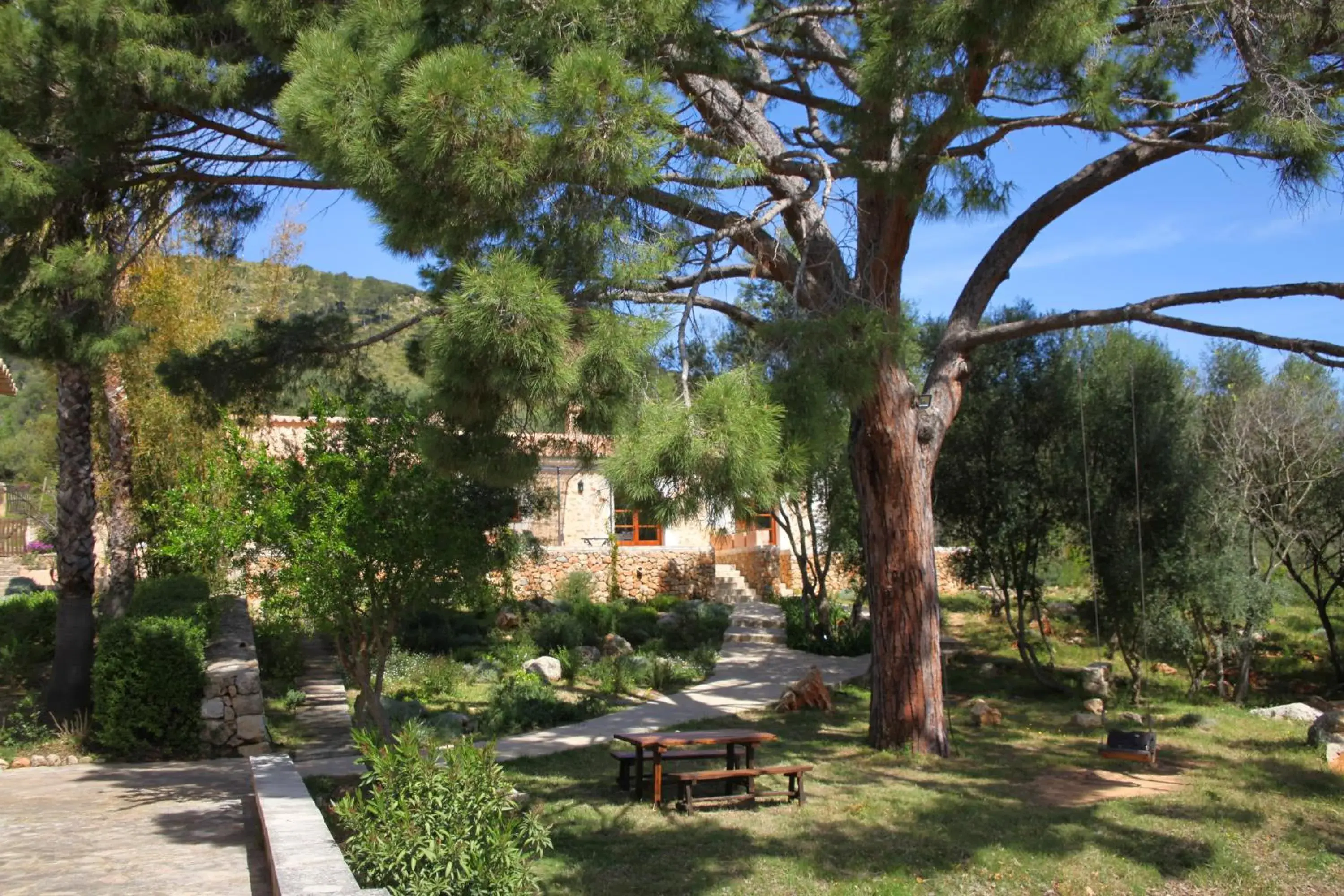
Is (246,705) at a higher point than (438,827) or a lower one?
lower

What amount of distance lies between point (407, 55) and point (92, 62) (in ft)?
12.6

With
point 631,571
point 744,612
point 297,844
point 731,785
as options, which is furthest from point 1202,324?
point 631,571

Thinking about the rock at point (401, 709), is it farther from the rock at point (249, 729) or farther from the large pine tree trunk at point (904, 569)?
the large pine tree trunk at point (904, 569)

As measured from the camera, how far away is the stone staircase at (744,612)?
63.6 feet

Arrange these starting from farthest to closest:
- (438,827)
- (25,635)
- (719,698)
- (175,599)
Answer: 1. (25,635)
2. (719,698)
3. (175,599)
4. (438,827)

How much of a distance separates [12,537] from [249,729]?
887 inches

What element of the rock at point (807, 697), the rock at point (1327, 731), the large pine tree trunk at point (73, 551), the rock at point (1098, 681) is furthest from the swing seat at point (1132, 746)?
the large pine tree trunk at point (73, 551)

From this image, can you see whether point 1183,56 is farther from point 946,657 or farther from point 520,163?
point 946,657

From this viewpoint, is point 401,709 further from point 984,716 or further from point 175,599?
point 984,716

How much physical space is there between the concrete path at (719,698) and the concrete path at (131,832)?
9.33 feet

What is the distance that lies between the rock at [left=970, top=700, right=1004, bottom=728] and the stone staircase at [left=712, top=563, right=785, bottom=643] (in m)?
6.99

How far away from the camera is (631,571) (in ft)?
75.9

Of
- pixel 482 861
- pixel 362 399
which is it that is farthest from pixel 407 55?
pixel 482 861

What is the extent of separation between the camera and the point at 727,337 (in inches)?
318
